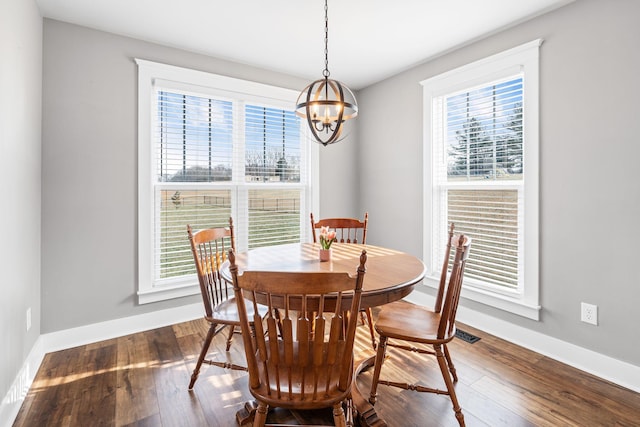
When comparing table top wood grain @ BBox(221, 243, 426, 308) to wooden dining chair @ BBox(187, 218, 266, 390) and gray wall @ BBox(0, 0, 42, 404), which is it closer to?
wooden dining chair @ BBox(187, 218, 266, 390)

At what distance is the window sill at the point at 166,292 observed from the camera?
9.68 ft

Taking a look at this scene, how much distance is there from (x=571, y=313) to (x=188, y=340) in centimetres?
293

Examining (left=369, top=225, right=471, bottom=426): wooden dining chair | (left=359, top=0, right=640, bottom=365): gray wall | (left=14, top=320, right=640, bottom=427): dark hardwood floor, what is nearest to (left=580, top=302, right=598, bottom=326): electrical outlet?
(left=359, top=0, right=640, bottom=365): gray wall

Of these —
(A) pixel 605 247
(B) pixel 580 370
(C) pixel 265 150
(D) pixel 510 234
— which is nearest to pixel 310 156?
(C) pixel 265 150

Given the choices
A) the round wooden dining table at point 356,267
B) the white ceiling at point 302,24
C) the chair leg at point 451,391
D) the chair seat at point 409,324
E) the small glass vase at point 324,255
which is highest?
the white ceiling at point 302,24

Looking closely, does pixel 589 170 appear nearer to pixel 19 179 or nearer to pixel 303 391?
pixel 303 391

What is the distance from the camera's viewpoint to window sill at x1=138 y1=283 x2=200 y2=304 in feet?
9.68

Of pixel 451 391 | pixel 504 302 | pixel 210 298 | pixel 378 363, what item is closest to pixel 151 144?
pixel 210 298

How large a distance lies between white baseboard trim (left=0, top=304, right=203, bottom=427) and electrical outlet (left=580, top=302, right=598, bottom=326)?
313 cm

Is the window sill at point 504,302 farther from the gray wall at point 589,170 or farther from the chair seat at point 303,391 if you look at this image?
the chair seat at point 303,391

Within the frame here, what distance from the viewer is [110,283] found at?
2.82 m

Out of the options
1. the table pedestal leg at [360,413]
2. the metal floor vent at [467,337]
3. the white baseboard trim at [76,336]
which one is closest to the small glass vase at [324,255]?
the table pedestal leg at [360,413]

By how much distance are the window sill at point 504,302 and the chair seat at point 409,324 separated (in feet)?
3.33

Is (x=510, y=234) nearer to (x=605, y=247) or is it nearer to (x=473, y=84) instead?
(x=605, y=247)
